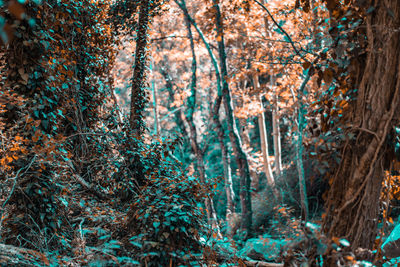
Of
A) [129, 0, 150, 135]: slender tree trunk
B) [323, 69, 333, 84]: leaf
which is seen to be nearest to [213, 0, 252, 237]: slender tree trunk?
[129, 0, 150, 135]: slender tree trunk

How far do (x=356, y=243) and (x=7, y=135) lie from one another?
3.57m

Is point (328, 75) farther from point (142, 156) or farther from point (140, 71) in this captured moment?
point (140, 71)

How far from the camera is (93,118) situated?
5480mm

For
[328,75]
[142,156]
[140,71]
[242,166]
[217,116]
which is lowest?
[242,166]

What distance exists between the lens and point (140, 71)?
6.42 metres

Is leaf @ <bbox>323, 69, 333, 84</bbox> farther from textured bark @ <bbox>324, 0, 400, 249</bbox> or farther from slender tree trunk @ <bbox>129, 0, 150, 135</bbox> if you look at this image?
slender tree trunk @ <bbox>129, 0, 150, 135</bbox>

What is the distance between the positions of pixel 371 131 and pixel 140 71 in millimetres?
5175

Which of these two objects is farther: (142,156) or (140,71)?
(140,71)

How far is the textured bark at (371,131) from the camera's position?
1.95m

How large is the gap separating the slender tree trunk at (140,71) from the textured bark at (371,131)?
4743 millimetres

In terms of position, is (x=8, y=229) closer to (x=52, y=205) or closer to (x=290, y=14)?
(x=52, y=205)

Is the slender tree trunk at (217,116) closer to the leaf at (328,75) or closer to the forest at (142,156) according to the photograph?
the forest at (142,156)

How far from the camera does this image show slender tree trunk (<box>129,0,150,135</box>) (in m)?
6.28

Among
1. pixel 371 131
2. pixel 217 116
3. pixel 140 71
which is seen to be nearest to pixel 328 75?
pixel 371 131
